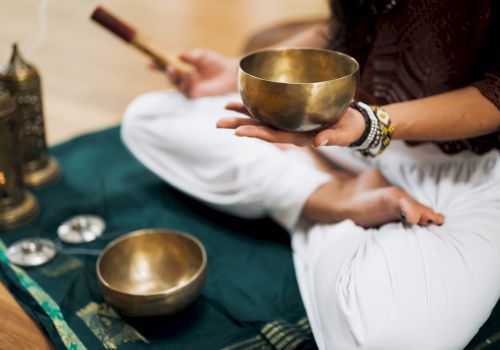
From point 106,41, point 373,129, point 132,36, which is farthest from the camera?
point 106,41

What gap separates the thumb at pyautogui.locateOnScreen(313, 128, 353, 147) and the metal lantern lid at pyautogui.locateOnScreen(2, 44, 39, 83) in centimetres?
89

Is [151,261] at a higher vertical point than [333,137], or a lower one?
lower

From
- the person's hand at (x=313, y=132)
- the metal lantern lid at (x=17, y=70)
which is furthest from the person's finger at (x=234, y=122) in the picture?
the metal lantern lid at (x=17, y=70)

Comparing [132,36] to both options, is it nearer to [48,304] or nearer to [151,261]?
[151,261]

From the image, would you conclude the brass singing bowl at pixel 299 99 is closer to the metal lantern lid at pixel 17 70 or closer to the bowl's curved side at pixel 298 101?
the bowl's curved side at pixel 298 101

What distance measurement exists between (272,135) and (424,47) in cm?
39

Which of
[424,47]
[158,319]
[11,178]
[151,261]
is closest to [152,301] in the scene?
[158,319]

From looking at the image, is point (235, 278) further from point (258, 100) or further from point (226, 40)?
point (226, 40)

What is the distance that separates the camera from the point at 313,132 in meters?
1.09

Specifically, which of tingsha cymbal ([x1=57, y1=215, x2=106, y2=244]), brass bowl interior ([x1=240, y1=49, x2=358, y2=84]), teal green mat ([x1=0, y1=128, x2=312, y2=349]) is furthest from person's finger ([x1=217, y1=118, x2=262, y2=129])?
tingsha cymbal ([x1=57, y1=215, x2=106, y2=244])

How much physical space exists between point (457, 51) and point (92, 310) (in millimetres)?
896

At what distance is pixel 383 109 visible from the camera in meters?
1.15

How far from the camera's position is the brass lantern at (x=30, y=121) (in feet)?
5.29

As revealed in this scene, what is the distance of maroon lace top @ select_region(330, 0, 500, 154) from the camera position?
3.90ft
